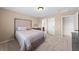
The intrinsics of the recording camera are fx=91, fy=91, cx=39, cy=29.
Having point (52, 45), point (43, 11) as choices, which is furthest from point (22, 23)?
point (52, 45)

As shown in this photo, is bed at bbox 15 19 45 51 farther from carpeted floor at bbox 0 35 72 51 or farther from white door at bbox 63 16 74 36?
white door at bbox 63 16 74 36

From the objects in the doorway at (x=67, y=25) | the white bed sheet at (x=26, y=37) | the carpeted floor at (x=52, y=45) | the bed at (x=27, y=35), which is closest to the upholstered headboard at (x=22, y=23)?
the bed at (x=27, y=35)

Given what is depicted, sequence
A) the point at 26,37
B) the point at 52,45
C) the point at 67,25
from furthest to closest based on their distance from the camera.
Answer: the point at 67,25
the point at 52,45
the point at 26,37

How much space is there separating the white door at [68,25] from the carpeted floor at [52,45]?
0.48 feet

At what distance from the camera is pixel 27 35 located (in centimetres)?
198

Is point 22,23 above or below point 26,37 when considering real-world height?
above

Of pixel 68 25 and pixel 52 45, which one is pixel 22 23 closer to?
pixel 52 45

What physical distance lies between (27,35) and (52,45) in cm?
60

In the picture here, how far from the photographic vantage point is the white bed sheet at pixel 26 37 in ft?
6.36

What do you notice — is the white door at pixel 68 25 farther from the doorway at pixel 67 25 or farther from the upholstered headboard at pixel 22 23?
the upholstered headboard at pixel 22 23

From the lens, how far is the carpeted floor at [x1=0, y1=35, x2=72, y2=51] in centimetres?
197
